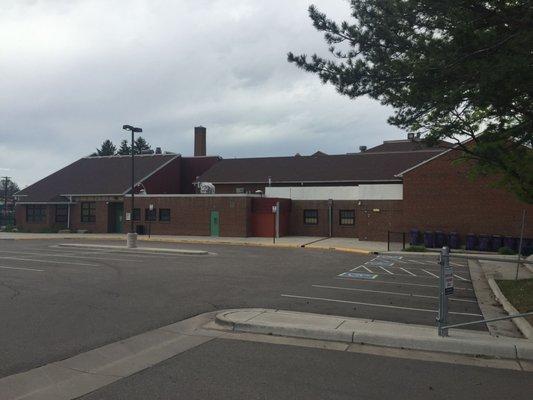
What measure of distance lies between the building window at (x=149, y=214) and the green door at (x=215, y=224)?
17.7 feet

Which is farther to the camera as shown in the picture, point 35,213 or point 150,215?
point 35,213

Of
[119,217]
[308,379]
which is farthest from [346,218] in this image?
[308,379]

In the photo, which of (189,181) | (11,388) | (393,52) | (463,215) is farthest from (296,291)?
(189,181)

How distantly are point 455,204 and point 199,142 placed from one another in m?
36.3

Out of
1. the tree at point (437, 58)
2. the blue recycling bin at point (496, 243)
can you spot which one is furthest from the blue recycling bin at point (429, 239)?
the tree at point (437, 58)

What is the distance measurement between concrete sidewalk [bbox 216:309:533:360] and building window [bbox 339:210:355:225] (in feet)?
96.6

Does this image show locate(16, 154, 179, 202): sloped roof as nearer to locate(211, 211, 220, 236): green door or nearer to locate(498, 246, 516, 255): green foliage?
locate(211, 211, 220, 236): green door

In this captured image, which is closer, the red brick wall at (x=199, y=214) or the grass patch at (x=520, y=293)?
the grass patch at (x=520, y=293)

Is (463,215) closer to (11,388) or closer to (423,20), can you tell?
(423,20)

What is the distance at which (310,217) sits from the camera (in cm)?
4000

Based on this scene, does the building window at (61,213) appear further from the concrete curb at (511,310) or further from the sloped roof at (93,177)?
the concrete curb at (511,310)

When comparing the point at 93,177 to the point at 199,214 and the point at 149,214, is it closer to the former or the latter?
the point at 149,214

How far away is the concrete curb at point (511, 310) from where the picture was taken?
8.27 m

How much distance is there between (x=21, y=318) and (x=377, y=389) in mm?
6591
